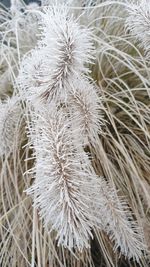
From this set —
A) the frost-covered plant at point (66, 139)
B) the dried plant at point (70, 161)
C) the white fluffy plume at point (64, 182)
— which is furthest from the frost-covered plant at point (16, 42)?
the white fluffy plume at point (64, 182)

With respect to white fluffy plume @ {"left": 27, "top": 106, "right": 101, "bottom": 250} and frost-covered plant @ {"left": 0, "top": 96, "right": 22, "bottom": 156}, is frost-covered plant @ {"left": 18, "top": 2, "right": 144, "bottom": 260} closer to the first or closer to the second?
white fluffy plume @ {"left": 27, "top": 106, "right": 101, "bottom": 250}

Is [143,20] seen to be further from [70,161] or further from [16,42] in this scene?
[16,42]

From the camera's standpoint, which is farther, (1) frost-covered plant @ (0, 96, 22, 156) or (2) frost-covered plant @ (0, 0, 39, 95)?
(2) frost-covered plant @ (0, 0, 39, 95)

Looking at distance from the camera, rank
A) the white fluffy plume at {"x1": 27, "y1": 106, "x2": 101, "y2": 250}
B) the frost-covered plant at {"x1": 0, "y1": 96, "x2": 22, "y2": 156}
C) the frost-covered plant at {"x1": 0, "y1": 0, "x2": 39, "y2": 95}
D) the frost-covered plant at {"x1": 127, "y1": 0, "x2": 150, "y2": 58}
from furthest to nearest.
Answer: the frost-covered plant at {"x1": 0, "y1": 0, "x2": 39, "y2": 95}
the frost-covered plant at {"x1": 0, "y1": 96, "x2": 22, "y2": 156}
the frost-covered plant at {"x1": 127, "y1": 0, "x2": 150, "y2": 58}
the white fluffy plume at {"x1": 27, "y1": 106, "x2": 101, "y2": 250}

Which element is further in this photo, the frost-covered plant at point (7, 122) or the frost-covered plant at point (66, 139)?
the frost-covered plant at point (7, 122)

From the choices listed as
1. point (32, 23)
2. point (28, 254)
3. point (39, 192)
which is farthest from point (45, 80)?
point (32, 23)

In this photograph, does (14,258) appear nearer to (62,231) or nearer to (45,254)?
(45,254)

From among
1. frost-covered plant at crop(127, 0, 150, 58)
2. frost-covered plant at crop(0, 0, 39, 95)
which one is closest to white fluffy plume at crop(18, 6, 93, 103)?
frost-covered plant at crop(127, 0, 150, 58)

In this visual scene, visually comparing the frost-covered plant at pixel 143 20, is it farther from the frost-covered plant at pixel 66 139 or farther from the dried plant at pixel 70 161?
the frost-covered plant at pixel 66 139

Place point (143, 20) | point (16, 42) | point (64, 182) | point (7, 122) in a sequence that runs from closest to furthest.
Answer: point (64, 182), point (143, 20), point (7, 122), point (16, 42)

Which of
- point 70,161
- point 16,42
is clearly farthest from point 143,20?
point 16,42

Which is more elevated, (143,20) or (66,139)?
(143,20)
